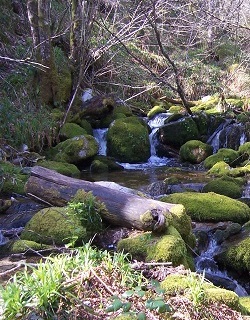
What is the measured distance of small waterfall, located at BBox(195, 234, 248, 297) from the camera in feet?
16.4

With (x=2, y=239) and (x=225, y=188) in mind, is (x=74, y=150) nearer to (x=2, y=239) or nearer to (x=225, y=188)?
(x=225, y=188)

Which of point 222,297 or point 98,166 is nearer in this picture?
point 222,297

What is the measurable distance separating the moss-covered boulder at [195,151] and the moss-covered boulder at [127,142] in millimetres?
1120

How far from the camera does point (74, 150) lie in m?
11.0

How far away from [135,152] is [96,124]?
1.78 metres

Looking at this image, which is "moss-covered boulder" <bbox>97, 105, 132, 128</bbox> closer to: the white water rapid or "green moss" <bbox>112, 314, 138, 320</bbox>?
the white water rapid

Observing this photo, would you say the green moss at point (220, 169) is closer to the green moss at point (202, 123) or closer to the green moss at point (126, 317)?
the green moss at point (202, 123)

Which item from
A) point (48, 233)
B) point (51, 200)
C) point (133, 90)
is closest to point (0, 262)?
point (48, 233)

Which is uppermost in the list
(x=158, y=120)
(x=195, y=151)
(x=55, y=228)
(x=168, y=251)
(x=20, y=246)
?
(x=168, y=251)

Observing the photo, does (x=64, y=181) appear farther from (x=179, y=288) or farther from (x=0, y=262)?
(x=179, y=288)

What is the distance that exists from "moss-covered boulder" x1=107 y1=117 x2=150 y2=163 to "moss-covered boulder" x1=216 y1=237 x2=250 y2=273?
22.8 ft

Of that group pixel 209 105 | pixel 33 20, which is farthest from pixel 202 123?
pixel 33 20

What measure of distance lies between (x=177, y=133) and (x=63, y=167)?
165 inches

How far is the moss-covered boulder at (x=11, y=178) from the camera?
23.4 feet
